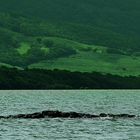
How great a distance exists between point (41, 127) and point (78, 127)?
491 cm

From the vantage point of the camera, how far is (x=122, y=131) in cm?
8050

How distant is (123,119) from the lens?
101312mm

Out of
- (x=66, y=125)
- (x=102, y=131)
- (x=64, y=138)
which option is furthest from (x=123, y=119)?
(x=64, y=138)

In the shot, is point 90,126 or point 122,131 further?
point 90,126

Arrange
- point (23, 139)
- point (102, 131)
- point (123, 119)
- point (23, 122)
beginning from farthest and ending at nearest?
point (123, 119) → point (23, 122) → point (102, 131) → point (23, 139)

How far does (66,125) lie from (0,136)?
17675 millimetres

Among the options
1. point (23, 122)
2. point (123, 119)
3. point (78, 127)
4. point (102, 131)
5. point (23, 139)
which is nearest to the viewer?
point (23, 139)

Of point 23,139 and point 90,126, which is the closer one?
point 23,139

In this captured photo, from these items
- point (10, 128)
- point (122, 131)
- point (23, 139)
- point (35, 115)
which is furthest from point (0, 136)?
point (35, 115)

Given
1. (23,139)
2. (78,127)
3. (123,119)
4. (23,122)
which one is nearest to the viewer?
(23,139)

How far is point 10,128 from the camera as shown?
83.5 m

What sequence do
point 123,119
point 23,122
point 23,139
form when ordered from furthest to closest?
point 123,119 < point 23,122 < point 23,139

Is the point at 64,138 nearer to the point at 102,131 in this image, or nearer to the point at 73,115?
the point at 102,131

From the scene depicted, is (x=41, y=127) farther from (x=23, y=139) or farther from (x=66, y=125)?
(x=23, y=139)
